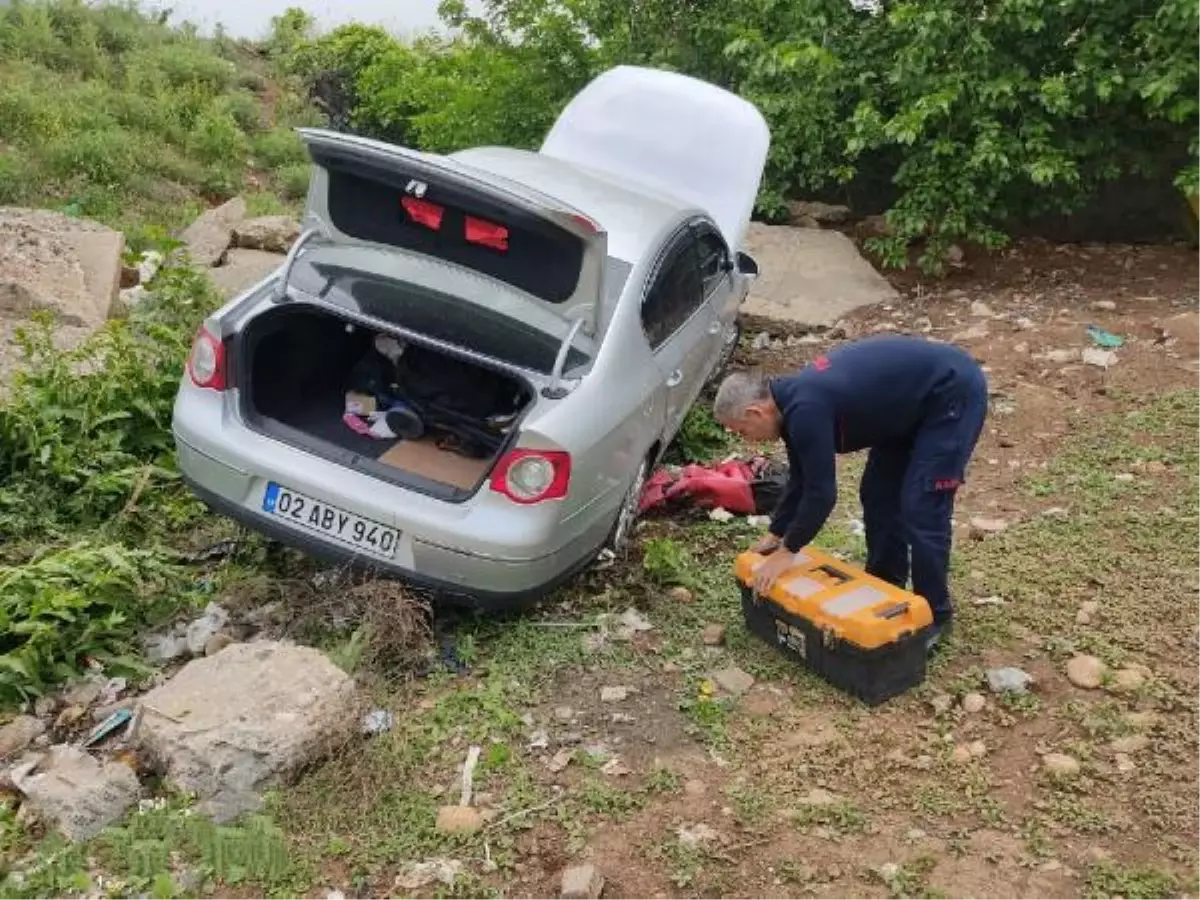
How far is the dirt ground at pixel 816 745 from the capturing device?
331cm

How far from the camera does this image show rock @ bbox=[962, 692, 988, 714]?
4031 millimetres

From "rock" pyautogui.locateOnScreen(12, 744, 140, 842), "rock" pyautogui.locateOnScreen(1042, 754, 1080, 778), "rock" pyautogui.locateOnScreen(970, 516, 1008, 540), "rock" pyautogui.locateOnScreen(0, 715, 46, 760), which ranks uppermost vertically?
"rock" pyautogui.locateOnScreen(1042, 754, 1080, 778)

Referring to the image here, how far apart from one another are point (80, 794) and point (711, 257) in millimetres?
3881

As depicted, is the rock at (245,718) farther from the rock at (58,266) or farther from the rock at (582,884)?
the rock at (58,266)

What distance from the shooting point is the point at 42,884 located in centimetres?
319

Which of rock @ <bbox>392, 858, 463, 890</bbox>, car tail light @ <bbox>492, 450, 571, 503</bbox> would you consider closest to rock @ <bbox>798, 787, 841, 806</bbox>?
rock @ <bbox>392, 858, 463, 890</bbox>

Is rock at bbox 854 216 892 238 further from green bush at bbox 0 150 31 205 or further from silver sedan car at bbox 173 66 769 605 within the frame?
green bush at bbox 0 150 31 205

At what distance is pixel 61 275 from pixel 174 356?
1653 millimetres

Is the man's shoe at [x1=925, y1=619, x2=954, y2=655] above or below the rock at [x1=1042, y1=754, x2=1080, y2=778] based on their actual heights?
below

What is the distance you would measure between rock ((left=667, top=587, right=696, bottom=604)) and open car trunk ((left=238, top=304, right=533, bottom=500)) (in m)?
0.93

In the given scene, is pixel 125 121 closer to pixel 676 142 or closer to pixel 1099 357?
pixel 676 142

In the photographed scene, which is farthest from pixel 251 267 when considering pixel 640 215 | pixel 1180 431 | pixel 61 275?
pixel 1180 431

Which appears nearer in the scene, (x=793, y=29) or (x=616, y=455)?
(x=616, y=455)

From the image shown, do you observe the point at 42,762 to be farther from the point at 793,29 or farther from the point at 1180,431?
the point at 793,29
